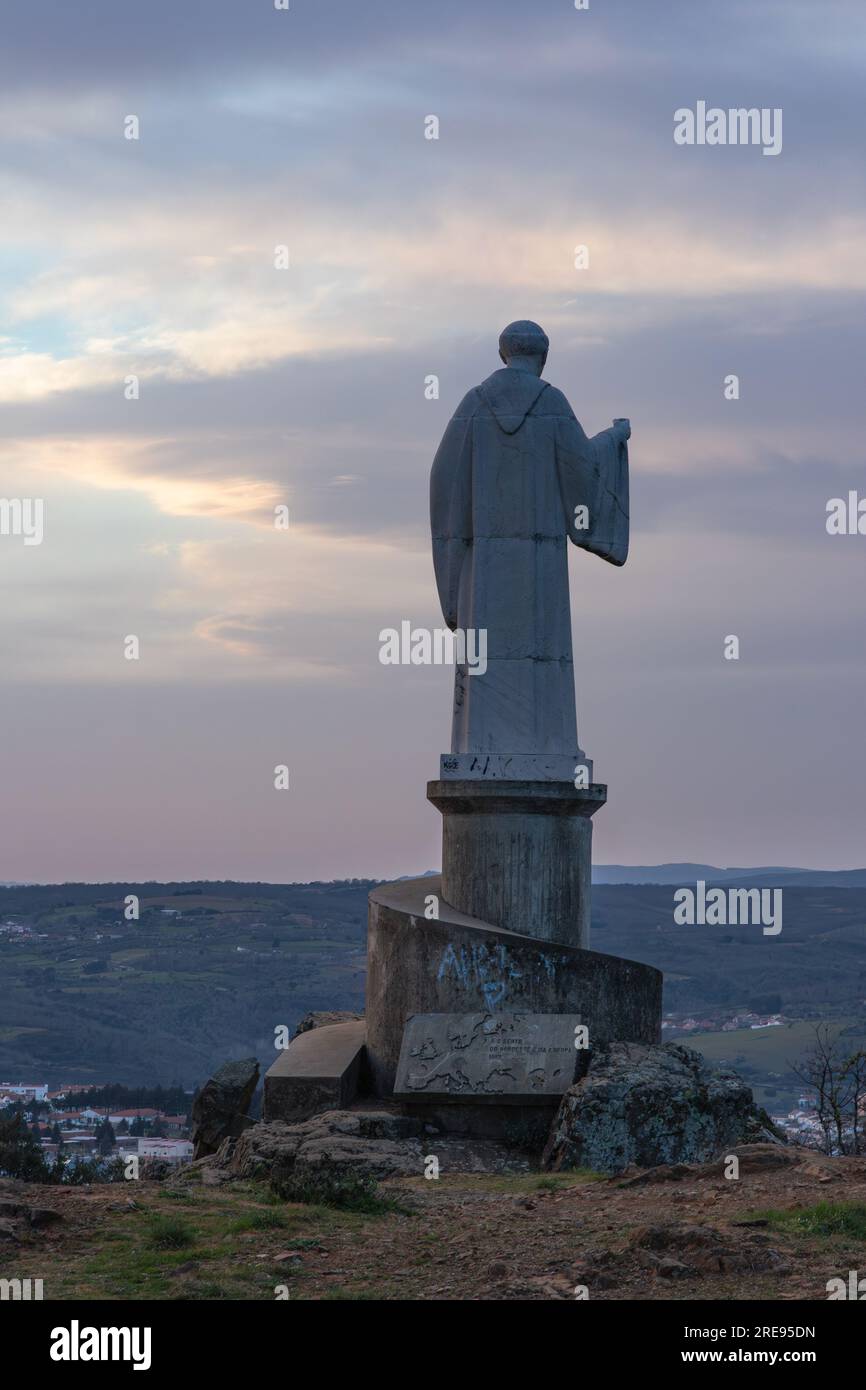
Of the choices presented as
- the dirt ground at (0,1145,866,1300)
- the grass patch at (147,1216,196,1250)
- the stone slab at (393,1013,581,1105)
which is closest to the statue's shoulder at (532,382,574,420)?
the stone slab at (393,1013,581,1105)

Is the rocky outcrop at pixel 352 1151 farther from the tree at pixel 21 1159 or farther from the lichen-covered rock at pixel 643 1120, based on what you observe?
the tree at pixel 21 1159

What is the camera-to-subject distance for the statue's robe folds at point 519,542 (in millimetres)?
16797

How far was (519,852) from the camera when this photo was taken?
16.1 metres

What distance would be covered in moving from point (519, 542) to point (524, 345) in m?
1.88

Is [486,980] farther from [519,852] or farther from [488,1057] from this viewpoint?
[519,852]

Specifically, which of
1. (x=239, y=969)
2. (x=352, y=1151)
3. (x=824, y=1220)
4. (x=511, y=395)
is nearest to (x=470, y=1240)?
(x=824, y=1220)

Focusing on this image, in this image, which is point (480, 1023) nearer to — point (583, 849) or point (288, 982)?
point (583, 849)

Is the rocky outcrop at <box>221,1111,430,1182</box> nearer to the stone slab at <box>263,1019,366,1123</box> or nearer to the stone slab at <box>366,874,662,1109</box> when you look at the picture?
the stone slab at <box>263,1019,366,1123</box>

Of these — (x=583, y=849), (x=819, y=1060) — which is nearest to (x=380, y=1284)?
(x=583, y=849)

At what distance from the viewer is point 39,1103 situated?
37000mm

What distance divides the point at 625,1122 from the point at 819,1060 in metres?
8.74

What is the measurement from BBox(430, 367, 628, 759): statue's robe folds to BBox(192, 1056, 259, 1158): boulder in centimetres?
356

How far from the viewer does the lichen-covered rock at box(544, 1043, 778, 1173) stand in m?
13.7

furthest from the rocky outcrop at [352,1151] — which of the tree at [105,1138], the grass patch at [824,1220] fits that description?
the tree at [105,1138]
